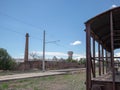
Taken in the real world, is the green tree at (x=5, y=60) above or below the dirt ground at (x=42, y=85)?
above

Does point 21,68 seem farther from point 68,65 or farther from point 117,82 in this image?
point 117,82

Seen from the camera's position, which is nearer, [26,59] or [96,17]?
[96,17]

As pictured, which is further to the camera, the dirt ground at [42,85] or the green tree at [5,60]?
the green tree at [5,60]

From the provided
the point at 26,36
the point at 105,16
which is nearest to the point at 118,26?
the point at 105,16

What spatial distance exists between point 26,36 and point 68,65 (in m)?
14.5

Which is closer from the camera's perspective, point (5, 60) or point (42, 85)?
point (42, 85)

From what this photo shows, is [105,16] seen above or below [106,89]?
above

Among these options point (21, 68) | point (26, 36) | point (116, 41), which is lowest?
point (21, 68)

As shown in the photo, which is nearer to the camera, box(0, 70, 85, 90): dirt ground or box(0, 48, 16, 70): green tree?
box(0, 70, 85, 90): dirt ground

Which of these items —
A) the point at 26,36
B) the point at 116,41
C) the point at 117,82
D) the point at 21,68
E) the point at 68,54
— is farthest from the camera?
the point at 68,54

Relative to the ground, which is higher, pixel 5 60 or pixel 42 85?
pixel 5 60

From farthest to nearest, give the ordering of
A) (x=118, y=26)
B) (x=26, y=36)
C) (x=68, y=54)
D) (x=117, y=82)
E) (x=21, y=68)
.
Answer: (x=68, y=54) → (x=26, y=36) → (x=21, y=68) → (x=118, y=26) → (x=117, y=82)

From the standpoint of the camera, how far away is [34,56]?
51031 mm

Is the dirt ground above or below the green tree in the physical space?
below
